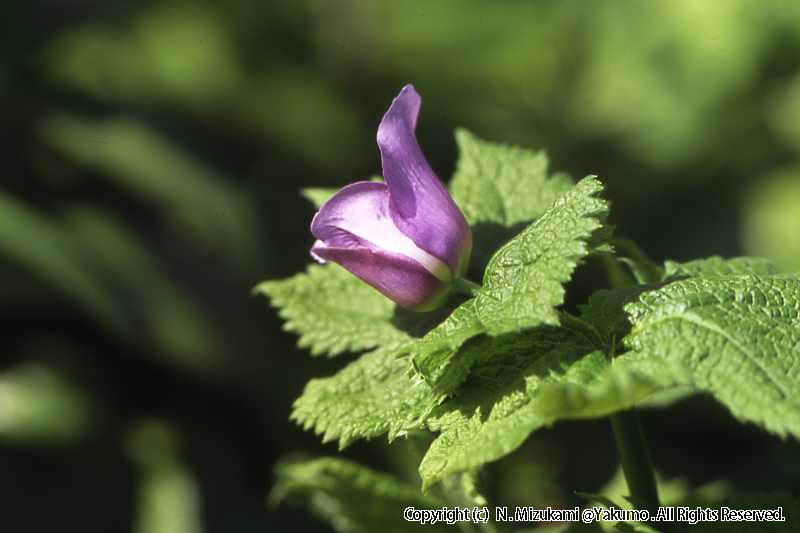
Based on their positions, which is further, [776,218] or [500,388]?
[776,218]

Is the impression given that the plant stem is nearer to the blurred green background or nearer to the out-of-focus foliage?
the blurred green background

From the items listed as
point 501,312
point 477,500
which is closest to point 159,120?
point 477,500

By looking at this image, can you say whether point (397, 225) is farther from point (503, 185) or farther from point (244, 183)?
point (244, 183)

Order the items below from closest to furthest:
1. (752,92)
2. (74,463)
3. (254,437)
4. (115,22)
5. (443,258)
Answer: (443,258)
(74,463)
(254,437)
(752,92)
(115,22)

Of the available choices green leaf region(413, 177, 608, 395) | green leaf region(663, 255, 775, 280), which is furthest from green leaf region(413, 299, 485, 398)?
green leaf region(663, 255, 775, 280)

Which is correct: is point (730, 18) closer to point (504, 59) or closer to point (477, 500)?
point (504, 59)

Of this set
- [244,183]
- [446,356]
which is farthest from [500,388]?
[244,183]
